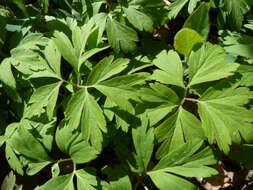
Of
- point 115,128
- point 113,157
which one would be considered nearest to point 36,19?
point 115,128

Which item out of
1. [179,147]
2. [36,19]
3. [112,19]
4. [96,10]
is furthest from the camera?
[36,19]

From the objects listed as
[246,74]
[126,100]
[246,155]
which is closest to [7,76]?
[126,100]

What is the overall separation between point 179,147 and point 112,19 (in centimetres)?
90

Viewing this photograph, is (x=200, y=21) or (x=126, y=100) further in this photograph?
(x=200, y=21)

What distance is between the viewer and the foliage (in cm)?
136

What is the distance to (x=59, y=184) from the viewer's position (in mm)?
1437

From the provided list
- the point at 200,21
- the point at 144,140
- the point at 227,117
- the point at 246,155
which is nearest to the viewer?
the point at 227,117

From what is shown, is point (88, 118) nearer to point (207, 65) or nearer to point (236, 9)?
point (207, 65)

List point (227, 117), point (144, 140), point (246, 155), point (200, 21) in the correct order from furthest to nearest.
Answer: point (200, 21)
point (246, 155)
point (144, 140)
point (227, 117)

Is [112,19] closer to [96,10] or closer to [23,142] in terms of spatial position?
[96,10]

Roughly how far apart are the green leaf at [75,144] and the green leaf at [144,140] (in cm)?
25

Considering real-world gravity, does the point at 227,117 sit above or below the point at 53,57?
below

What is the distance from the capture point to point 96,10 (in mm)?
1732

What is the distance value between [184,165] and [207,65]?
0.59 metres
